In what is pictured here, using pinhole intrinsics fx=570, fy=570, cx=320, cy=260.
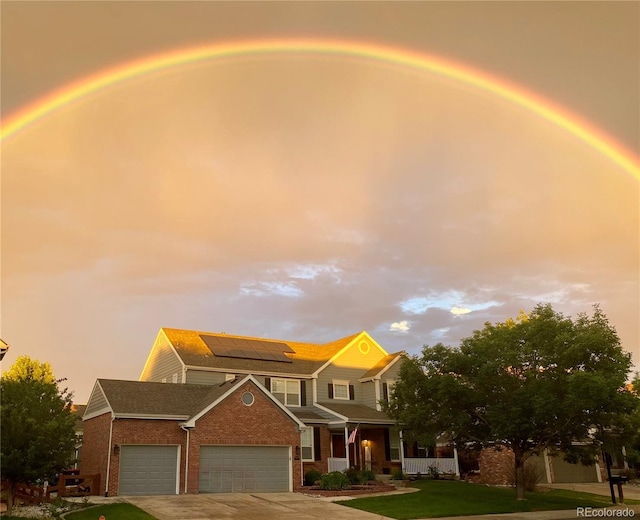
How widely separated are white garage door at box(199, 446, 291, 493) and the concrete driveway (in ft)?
3.13

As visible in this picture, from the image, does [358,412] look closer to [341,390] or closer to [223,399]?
[341,390]

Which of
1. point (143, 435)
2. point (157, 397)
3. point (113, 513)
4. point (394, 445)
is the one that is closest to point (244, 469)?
point (143, 435)

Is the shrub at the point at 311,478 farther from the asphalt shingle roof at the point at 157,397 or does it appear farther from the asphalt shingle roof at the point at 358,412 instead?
the asphalt shingle roof at the point at 157,397

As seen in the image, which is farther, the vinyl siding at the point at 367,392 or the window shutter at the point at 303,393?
the vinyl siding at the point at 367,392

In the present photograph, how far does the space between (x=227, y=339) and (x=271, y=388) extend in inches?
216

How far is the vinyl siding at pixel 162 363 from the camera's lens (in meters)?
34.8

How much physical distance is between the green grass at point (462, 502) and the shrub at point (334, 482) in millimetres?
2843

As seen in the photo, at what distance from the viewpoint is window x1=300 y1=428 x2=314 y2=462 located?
105 ft

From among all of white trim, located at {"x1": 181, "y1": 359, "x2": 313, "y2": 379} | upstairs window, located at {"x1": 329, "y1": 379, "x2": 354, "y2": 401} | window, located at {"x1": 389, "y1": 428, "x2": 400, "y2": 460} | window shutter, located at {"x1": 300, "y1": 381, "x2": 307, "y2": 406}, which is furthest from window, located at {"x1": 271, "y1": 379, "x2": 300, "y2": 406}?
window, located at {"x1": 389, "y1": 428, "x2": 400, "y2": 460}

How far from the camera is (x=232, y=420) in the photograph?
2702 centimetres
